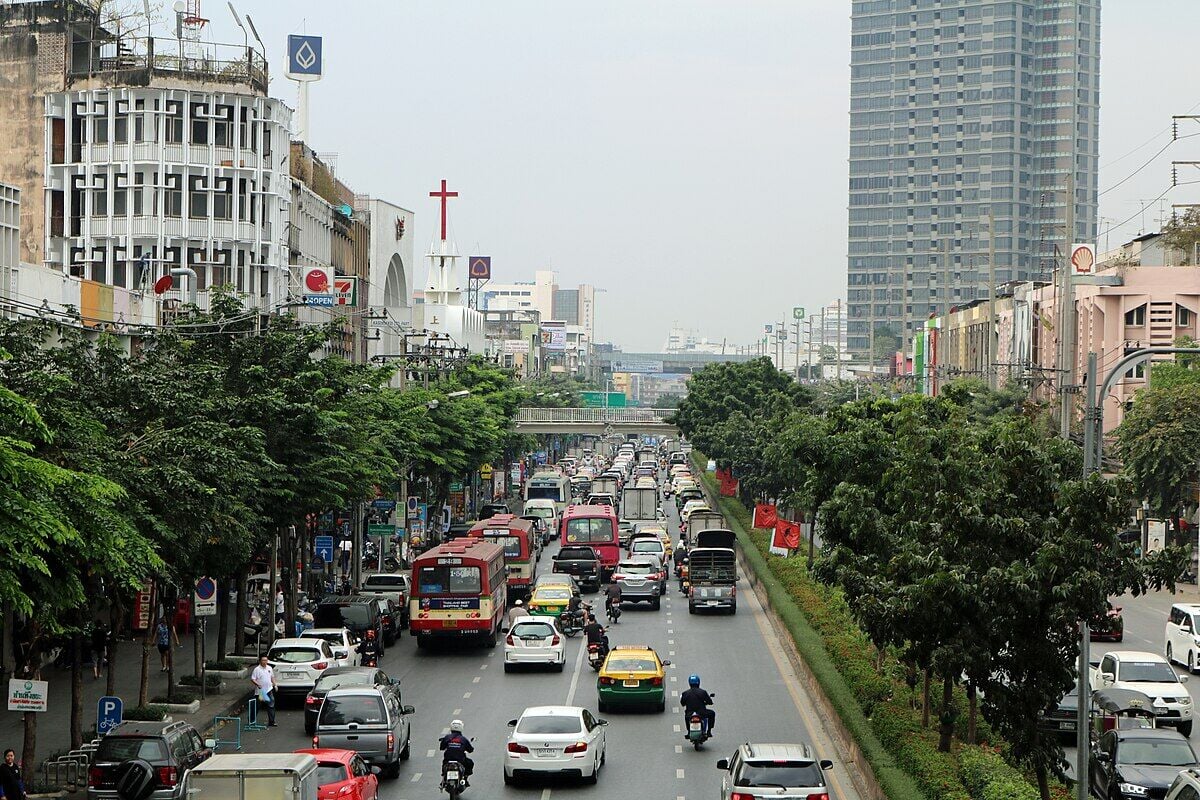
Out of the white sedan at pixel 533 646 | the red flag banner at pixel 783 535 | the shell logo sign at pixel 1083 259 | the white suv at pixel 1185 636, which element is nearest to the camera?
the white sedan at pixel 533 646

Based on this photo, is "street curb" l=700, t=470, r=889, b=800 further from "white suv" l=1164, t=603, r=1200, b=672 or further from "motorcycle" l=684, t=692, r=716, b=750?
"white suv" l=1164, t=603, r=1200, b=672

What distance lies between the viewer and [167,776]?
24.5 meters

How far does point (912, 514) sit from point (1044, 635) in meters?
4.89

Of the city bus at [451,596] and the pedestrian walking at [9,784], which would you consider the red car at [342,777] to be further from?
the city bus at [451,596]

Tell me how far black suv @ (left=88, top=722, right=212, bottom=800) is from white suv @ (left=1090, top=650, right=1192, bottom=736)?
61.2ft

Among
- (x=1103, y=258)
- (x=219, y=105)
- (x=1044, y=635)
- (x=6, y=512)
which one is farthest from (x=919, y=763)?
(x=1103, y=258)

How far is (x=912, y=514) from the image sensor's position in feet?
89.9

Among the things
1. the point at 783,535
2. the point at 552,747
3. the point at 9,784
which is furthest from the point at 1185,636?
the point at 9,784

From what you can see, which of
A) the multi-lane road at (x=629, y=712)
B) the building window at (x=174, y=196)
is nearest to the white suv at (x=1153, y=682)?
the multi-lane road at (x=629, y=712)

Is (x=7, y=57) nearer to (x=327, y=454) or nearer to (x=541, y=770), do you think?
(x=327, y=454)

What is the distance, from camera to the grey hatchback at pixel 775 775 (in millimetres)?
22594

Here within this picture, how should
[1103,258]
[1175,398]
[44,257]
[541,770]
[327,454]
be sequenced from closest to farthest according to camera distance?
[541,770], [327,454], [1175,398], [44,257], [1103,258]

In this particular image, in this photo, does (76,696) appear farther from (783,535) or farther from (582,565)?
(582,565)

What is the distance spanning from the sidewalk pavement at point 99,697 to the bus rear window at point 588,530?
2115cm
